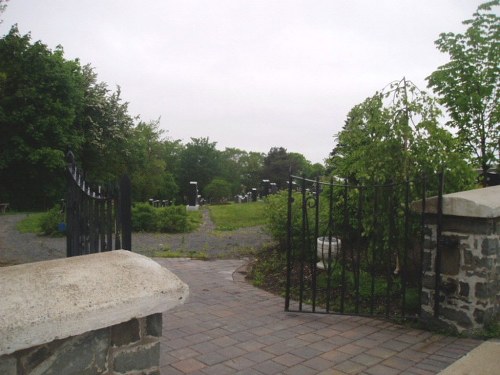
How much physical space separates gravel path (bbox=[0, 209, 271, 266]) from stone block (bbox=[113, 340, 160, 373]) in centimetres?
606

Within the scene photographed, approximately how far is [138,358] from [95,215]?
1.60 meters

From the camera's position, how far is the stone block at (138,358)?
6.95 ft

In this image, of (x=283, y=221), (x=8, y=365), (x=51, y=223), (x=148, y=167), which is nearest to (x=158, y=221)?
(x=51, y=223)

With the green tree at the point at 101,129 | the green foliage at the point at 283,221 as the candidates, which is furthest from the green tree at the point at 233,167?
the green foliage at the point at 283,221

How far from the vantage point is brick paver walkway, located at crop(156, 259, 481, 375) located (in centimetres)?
323

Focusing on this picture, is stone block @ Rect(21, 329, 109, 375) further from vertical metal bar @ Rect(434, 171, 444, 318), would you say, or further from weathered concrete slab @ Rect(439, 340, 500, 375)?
vertical metal bar @ Rect(434, 171, 444, 318)

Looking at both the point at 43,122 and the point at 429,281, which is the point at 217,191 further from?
the point at 429,281

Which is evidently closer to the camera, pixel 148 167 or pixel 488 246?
pixel 488 246

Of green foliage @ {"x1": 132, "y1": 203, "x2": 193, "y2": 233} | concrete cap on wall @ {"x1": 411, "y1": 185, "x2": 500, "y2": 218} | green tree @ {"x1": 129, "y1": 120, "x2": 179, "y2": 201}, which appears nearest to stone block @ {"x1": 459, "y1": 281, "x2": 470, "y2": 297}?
concrete cap on wall @ {"x1": 411, "y1": 185, "x2": 500, "y2": 218}

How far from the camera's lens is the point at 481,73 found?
22.0 feet

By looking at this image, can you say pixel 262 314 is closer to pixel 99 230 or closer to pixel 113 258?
pixel 99 230

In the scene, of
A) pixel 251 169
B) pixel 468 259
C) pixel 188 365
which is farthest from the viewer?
pixel 251 169

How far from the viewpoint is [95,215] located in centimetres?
346

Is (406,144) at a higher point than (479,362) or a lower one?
higher
